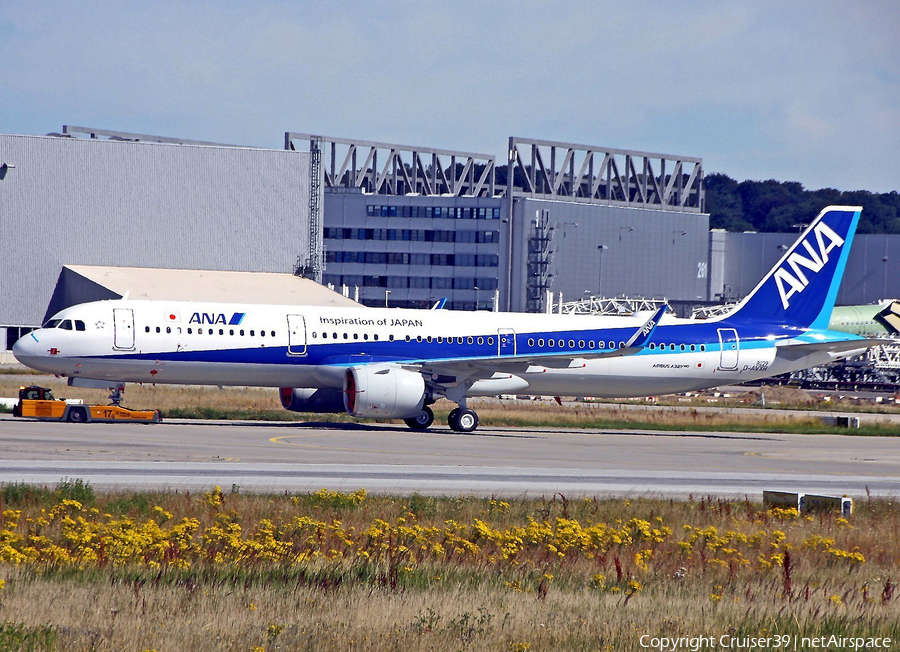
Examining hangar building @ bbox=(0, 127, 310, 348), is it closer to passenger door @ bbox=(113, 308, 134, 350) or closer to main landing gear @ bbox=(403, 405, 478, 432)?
passenger door @ bbox=(113, 308, 134, 350)

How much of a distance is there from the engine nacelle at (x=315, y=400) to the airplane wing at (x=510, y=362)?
3927 millimetres

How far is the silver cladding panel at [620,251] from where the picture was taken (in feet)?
421

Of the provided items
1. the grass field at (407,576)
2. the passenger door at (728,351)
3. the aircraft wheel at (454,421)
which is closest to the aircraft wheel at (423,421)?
the aircraft wheel at (454,421)

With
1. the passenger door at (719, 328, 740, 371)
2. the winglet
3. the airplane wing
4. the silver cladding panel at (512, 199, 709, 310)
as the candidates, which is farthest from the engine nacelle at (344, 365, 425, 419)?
the silver cladding panel at (512, 199, 709, 310)

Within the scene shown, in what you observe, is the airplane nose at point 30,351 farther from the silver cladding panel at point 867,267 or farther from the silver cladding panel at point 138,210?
the silver cladding panel at point 867,267

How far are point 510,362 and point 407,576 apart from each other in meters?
27.7

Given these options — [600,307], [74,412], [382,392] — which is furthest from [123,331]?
[600,307]

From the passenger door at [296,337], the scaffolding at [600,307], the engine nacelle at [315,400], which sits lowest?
the engine nacelle at [315,400]

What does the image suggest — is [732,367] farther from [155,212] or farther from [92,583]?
[155,212]

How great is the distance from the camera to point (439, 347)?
4278 centimetres

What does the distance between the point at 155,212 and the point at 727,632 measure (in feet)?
270

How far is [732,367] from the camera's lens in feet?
155

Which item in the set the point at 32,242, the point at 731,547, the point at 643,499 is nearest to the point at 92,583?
the point at 731,547

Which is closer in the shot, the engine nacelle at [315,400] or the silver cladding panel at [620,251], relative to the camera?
the engine nacelle at [315,400]
